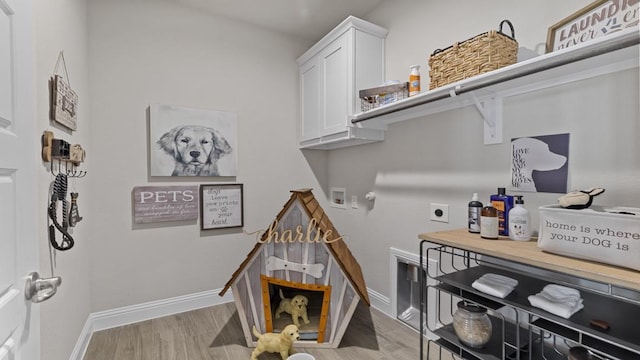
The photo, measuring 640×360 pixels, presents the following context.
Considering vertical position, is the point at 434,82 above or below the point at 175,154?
above

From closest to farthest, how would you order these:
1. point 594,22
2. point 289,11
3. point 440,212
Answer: point 594,22 → point 440,212 → point 289,11

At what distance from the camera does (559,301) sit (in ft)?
3.50

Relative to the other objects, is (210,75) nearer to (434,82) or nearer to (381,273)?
(434,82)

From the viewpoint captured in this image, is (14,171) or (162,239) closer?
(14,171)

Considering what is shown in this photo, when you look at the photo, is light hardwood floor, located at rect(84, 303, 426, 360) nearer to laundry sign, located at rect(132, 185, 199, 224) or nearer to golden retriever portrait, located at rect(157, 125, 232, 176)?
laundry sign, located at rect(132, 185, 199, 224)

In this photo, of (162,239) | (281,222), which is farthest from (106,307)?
(281,222)

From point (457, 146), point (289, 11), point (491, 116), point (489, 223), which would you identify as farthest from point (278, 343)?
point (289, 11)

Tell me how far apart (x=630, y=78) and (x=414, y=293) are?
1.75 meters

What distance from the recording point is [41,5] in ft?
4.13

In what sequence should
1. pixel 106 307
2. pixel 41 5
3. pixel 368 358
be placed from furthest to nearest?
pixel 106 307
pixel 368 358
pixel 41 5

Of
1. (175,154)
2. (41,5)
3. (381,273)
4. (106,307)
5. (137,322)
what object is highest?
(41,5)

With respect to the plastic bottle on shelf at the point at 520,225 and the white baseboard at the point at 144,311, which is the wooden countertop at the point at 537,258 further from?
the white baseboard at the point at 144,311

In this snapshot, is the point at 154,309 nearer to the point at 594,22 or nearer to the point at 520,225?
the point at 520,225

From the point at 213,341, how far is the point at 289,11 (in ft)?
8.73
